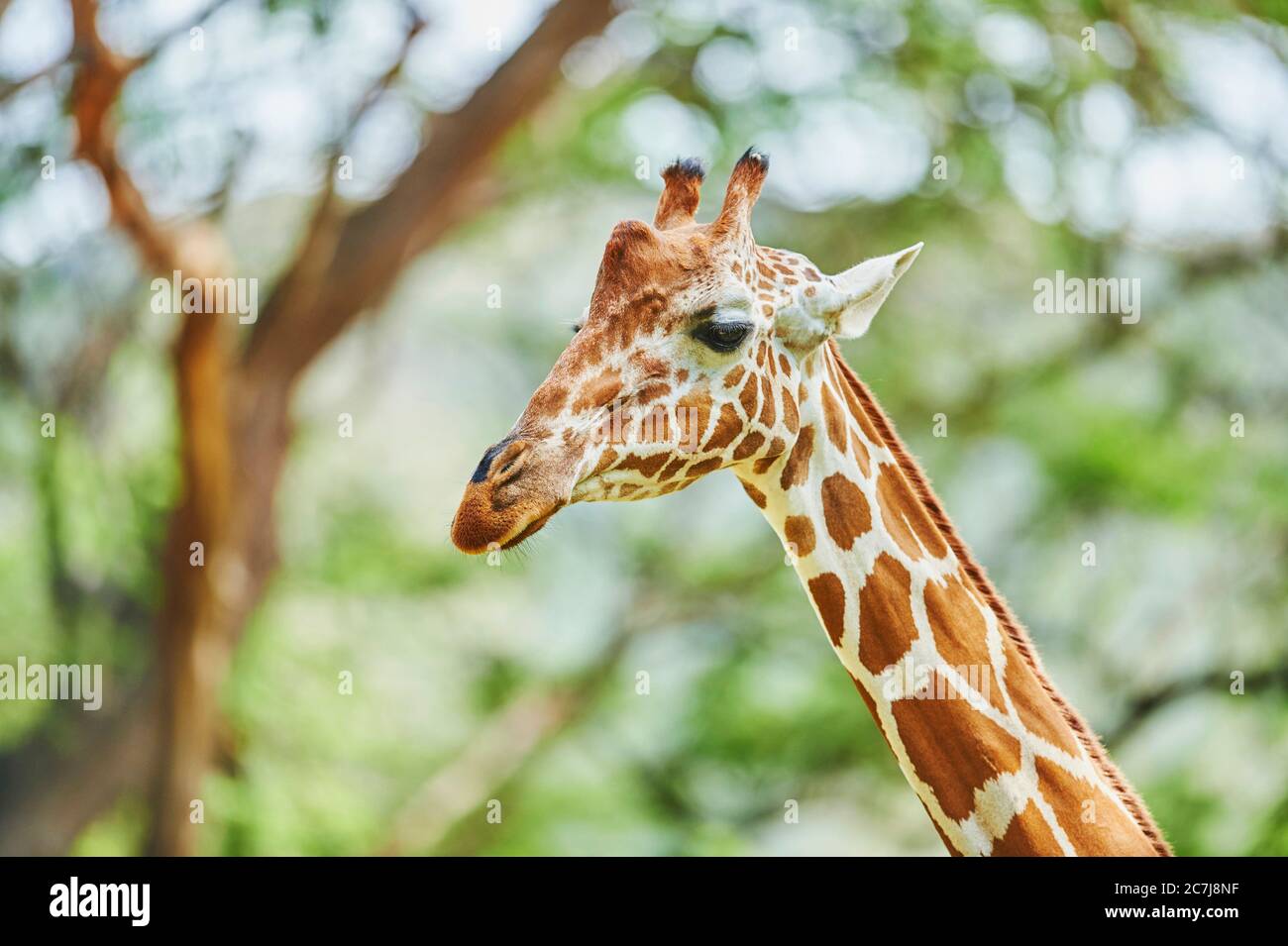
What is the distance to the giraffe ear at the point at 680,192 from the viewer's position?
3.43 m

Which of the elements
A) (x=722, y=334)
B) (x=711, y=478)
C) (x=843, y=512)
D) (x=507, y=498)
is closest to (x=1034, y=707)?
(x=843, y=512)

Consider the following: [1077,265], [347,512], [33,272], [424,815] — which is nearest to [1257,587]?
[1077,265]

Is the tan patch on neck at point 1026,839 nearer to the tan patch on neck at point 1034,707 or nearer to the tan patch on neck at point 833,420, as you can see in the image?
the tan patch on neck at point 1034,707

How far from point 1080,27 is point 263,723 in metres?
9.02

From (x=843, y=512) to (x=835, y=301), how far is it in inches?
19.9

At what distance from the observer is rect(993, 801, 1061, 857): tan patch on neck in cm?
326

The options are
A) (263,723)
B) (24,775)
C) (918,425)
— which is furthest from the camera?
(918,425)


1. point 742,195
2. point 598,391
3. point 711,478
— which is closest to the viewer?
point 598,391

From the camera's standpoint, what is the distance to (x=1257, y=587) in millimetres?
13109

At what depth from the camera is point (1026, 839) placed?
3262 mm

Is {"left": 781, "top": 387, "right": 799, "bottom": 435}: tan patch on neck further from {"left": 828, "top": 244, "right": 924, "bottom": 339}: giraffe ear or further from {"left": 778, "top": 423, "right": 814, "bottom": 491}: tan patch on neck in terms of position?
{"left": 828, "top": 244, "right": 924, "bottom": 339}: giraffe ear

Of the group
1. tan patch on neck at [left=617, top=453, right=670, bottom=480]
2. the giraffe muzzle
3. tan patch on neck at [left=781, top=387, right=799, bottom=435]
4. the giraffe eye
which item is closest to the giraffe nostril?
the giraffe muzzle

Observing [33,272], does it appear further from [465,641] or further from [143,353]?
[465,641]

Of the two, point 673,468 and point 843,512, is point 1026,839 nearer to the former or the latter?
point 843,512
